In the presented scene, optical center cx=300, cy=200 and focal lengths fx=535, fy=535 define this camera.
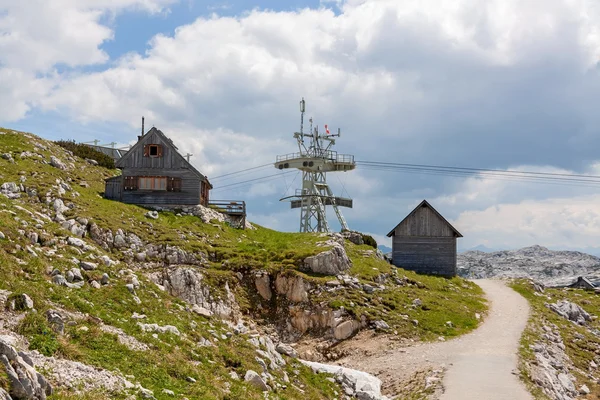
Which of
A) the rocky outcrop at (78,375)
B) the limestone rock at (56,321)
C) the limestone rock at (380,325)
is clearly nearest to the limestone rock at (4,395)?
the rocky outcrop at (78,375)

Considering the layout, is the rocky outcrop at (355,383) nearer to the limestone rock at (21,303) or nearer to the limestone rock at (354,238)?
the limestone rock at (21,303)

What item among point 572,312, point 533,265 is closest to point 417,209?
point 572,312

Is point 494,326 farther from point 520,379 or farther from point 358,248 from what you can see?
point 358,248

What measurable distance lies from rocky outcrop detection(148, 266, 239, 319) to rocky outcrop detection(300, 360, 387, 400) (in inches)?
558

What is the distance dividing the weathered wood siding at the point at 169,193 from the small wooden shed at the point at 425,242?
23.4 meters

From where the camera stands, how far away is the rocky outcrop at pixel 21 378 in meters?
12.1

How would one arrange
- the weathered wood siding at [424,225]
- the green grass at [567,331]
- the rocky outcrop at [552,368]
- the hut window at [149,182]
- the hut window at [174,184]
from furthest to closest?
1. the weathered wood siding at [424,225]
2. the hut window at [174,184]
3. the hut window at [149,182]
4. the green grass at [567,331]
5. the rocky outcrop at [552,368]

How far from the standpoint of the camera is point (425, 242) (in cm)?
6238

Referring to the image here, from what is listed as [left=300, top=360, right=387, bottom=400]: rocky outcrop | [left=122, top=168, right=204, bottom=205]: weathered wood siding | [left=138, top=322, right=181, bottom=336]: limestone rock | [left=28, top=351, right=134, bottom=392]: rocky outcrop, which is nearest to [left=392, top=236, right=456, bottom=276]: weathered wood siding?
[left=122, top=168, right=204, bottom=205]: weathered wood siding

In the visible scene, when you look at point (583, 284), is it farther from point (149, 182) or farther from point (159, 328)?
point (159, 328)

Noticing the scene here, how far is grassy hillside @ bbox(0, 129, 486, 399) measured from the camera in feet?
56.7

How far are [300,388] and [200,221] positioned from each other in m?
31.6

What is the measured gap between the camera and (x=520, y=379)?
90.5ft

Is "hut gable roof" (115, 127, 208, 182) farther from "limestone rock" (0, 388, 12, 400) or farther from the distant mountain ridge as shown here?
the distant mountain ridge
